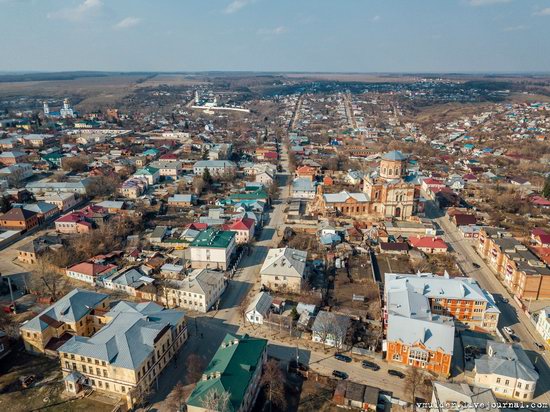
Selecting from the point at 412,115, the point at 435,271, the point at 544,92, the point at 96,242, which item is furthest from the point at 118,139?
the point at 544,92

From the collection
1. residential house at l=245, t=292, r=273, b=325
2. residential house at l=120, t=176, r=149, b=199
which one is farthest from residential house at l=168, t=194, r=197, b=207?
residential house at l=245, t=292, r=273, b=325

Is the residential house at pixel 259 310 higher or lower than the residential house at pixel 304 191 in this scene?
lower

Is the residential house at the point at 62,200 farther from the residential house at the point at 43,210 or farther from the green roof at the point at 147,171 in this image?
the green roof at the point at 147,171

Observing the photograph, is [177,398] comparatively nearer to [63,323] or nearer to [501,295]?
[63,323]

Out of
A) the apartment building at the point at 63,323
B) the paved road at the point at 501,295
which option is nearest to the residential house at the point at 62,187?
the apartment building at the point at 63,323

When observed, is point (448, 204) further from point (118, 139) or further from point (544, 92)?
point (544, 92)

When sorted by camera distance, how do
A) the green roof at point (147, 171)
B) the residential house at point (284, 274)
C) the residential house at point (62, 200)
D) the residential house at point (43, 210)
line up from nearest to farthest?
the residential house at point (284, 274) < the residential house at point (43, 210) < the residential house at point (62, 200) < the green roof at point (147, 171)
